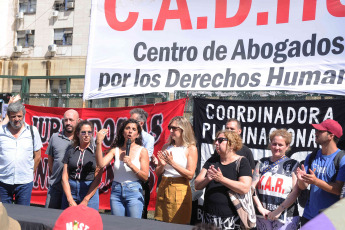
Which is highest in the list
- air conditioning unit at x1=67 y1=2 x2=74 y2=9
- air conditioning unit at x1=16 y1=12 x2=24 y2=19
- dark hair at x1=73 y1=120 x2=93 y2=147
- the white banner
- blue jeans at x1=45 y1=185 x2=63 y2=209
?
air conditioning unit at x1=67 y1=2 x2=74 y2=9

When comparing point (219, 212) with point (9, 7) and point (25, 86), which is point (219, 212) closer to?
point (25, 86)

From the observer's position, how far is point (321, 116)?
566 centimetres

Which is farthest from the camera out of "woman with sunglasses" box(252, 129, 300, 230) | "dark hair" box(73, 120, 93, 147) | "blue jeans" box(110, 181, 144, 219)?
"dark hair" box(73, 120, 93, 147)

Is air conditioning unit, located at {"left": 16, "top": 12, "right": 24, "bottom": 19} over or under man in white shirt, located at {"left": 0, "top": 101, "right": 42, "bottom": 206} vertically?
over

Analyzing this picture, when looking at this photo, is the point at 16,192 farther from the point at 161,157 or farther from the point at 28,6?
the point at 28,6

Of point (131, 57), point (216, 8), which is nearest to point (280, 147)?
point (216, 8)

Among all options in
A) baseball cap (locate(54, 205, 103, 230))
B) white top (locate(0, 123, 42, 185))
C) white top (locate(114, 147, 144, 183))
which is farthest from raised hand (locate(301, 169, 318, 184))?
white top (locate(0, 123, 42, 185))

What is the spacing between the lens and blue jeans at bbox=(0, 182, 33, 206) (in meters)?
5.79

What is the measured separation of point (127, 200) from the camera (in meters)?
5.12

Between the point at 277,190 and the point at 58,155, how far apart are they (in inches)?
110

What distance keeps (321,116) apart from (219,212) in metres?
1.92

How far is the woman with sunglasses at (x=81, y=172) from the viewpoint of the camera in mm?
5406

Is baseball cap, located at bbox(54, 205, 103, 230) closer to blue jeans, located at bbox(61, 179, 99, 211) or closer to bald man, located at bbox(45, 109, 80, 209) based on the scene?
blue jeans, located at bbox(61, 179, 99, 211)

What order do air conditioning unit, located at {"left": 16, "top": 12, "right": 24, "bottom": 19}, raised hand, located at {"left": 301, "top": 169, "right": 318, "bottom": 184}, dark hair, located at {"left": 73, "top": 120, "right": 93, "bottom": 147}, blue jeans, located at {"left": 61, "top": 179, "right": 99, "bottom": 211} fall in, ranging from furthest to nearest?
air conditioning unit, located at {"left": 16, "top": 12, "right": 24, "bottom": 19} → dark hair, located at {"left": 73, "top": 120, "right": 93, "bottom": 147} → blue jeans, located at {"left": 61, "top": 179, "right": 99, "bottom": 211} → raised hand, located at {"left": 301, "top": 169, "right": 318, "bottom": 184}
